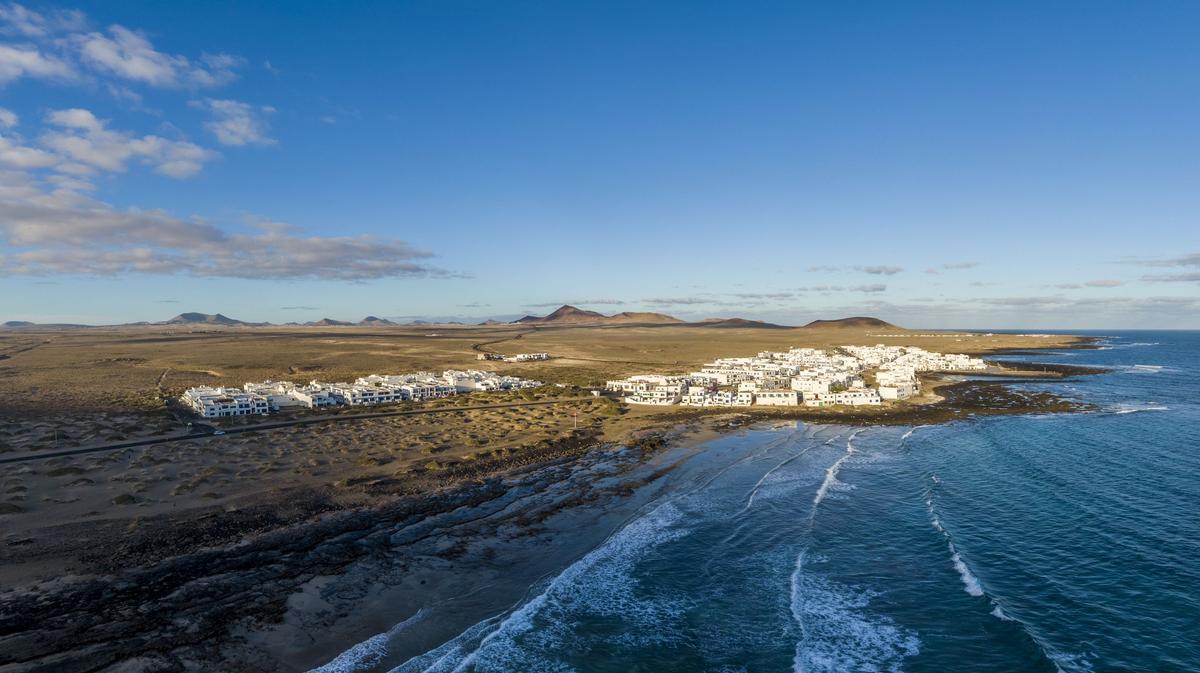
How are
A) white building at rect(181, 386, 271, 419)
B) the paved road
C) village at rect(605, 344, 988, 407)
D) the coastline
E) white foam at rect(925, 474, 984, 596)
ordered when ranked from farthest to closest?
village at rect(605, 344, 988, 407), white building at rect(181, 386, 271, 419), the paved road, white foam at rect(925, 474, 984, 596), the coastline

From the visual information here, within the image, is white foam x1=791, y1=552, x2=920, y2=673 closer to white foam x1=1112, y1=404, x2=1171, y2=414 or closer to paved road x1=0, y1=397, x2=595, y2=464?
paved road x1=0, y1=397, x2=595, y2=464

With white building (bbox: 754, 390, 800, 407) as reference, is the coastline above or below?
below

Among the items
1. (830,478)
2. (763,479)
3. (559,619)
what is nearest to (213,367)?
(763,479)

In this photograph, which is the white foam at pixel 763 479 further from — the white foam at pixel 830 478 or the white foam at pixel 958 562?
the white foam at pixel 958 562

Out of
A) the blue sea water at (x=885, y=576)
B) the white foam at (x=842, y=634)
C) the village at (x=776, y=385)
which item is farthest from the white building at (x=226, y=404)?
the white foam at (x=842, y=634)

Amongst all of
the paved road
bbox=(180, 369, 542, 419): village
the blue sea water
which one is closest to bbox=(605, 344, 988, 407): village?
the paved road

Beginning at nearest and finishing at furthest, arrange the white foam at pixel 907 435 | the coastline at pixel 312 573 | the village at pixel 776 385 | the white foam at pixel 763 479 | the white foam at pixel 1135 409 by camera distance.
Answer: the coastline at pixel 312 573, the white foam at pixel 763 479, the white foam at pixel 907 435, the white foam at pixel 1135 409, the village at pixel 776 385

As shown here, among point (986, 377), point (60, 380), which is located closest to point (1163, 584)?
point (986, 377)
